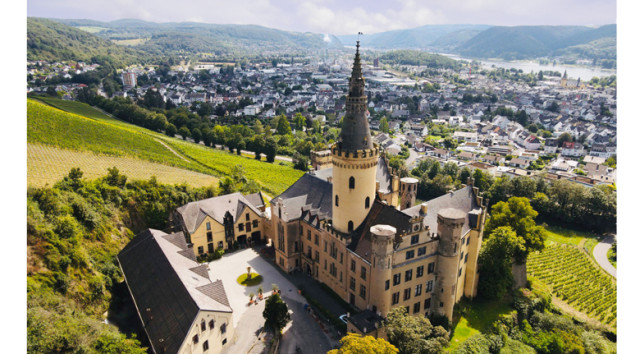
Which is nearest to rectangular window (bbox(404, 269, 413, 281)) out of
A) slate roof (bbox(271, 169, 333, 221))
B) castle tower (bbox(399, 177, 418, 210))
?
slate roof (bbox(271, 169, 333, 221))

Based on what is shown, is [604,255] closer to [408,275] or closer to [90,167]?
[408,275]

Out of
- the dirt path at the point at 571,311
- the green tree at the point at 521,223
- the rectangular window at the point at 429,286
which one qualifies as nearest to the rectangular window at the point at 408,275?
the rectangular window at the point at 429,286

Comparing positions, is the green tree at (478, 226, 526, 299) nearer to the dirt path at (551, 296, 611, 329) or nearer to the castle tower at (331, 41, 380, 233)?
the dirt path at (551, 296, 611, 329)

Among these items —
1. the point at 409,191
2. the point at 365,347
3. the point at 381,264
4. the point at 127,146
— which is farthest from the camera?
the point at 127,146

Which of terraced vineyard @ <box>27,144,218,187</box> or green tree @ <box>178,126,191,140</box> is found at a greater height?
green tree @ <box>178,126,191,140</box>

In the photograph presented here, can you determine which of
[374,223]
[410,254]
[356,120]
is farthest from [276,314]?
[356,120]

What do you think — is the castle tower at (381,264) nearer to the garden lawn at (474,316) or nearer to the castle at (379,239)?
the castle at (379,239)

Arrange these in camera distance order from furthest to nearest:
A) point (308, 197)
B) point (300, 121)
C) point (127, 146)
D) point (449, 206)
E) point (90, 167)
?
point (300, 121), point (127, 146), point (90, 167), point (308, 197), point (449, 206)

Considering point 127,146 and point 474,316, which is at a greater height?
point 127,146
